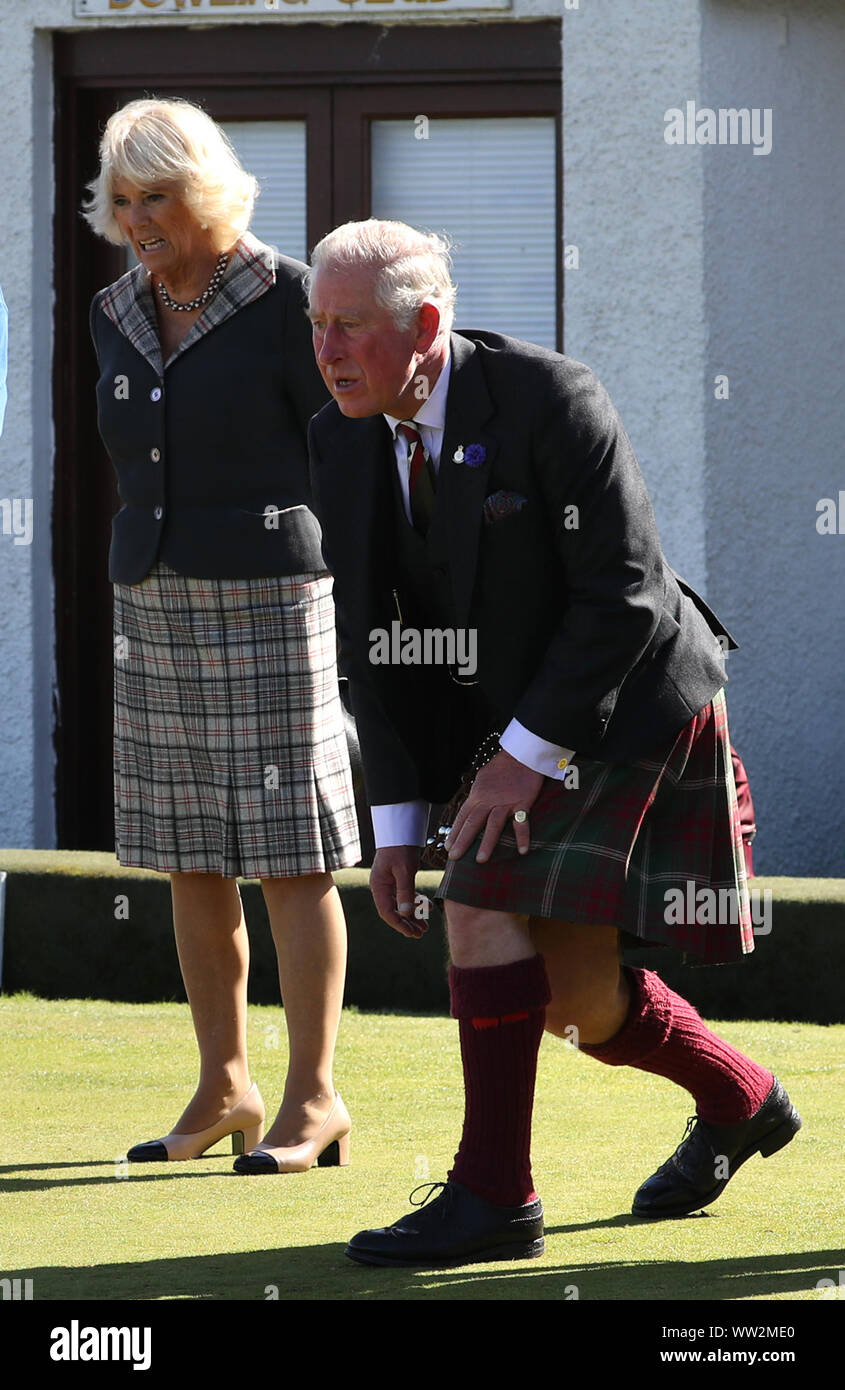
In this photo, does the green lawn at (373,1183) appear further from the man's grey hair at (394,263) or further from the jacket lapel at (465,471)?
the man's grey hair at (394,263)

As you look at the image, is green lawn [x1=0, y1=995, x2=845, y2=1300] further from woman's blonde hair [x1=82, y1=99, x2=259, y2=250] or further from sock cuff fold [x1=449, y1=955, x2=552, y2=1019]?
woman's blonde hair [x1=82, y1=99, x2=259, y2=250]

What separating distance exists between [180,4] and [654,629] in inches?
207

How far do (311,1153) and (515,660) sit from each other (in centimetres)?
120

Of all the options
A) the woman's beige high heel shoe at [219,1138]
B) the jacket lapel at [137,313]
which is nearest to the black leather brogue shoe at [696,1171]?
the woman's beige high heel shoe at [219,1138]

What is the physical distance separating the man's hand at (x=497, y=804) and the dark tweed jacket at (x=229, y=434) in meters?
0.95

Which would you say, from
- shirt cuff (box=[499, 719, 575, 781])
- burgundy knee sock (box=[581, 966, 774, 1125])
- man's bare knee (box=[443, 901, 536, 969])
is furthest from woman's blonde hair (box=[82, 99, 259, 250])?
burgundy knee sock (box=[581, 966, 774, 1125])

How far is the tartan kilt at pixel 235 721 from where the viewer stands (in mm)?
4008

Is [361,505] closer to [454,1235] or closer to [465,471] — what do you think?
[465,471]

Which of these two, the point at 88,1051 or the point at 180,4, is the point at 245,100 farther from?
the point at 88,1051

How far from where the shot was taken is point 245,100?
25.8 ft

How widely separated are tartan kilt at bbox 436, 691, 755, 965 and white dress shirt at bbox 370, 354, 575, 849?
5cm

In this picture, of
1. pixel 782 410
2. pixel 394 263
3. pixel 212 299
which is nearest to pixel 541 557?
pixel 394 263

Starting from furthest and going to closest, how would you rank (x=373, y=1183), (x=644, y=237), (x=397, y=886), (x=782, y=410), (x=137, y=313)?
(x=782, y=410), (x=644, y=237), (x=137, y=313), (x=373, y=1183), (x=397, y=886)

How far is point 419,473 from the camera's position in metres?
3.27
